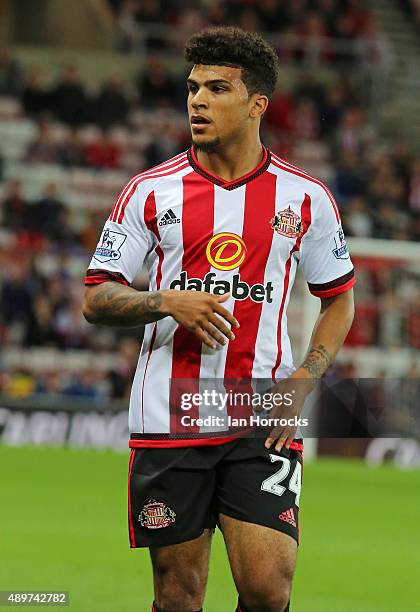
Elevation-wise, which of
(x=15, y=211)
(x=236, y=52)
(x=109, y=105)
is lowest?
(x=15, y=211)

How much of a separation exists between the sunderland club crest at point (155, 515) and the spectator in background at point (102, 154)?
1517cm

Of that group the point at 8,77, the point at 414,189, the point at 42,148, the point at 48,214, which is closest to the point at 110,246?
the point at 48,214

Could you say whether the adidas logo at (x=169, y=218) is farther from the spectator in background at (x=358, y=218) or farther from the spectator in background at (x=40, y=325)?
the spectator in background at (x=358, y=218)

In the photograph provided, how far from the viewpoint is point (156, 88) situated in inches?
796

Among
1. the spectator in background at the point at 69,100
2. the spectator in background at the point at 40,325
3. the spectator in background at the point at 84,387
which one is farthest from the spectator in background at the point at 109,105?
the spectator in background at the point at 84,387

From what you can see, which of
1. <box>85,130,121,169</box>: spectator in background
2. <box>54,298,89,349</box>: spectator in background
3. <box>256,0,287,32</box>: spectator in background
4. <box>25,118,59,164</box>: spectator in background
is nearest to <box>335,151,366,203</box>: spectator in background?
<box>85,130,121,169</box>: spectator in background

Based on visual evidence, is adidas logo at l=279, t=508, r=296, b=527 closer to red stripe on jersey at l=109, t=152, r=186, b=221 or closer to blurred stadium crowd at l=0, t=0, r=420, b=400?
red stripe on jersey at l=109, t=152, r=186, b=221

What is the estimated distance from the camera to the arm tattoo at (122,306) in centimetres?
408

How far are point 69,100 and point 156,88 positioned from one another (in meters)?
1.54

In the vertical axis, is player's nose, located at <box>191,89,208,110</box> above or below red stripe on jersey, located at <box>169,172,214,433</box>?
above

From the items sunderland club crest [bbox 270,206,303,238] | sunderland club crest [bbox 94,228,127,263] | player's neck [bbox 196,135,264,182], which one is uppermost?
player's neck [bbox 196,135,264,182]

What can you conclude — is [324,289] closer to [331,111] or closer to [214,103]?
[214,103]

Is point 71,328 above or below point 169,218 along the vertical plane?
below

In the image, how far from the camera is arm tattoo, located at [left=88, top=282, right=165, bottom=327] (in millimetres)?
4082
